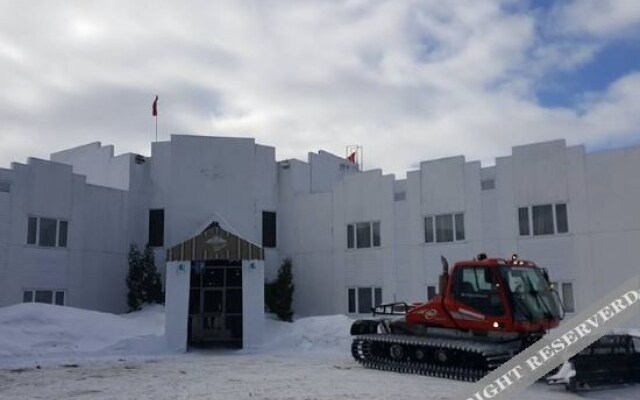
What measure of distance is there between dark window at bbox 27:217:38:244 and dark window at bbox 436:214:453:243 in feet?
55.6

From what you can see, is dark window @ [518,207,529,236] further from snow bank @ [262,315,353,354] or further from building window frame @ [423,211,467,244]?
snow bank @ [262,315,353,354]

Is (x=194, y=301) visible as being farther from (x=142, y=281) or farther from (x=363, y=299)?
(x=363, y=299)

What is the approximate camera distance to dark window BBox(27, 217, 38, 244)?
86.4 feet

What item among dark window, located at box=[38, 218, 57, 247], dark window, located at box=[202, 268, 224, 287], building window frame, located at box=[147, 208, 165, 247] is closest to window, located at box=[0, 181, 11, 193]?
dark window, located at box=[38, 218, 57, 247]

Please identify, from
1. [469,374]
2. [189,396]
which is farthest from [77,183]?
[469,374]

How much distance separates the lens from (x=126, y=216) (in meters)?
30.6

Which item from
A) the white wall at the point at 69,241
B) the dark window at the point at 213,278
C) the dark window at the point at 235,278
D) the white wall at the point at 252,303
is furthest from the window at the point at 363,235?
the white wall at the point at 69,241

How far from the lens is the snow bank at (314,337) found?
23.2 metres

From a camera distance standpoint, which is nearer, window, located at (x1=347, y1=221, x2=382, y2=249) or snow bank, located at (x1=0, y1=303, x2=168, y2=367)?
snow bank, located at (x1=0, y1=303, x2=168, y2=367)

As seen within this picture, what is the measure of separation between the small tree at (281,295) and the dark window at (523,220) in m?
11.7

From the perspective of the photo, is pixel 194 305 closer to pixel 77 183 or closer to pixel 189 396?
pixel 77 183

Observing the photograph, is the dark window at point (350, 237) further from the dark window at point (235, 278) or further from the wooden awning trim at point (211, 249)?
the wooden awning trim at point (211, 249)

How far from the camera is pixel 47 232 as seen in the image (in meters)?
27.1

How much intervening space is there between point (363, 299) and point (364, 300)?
7 centimetres
